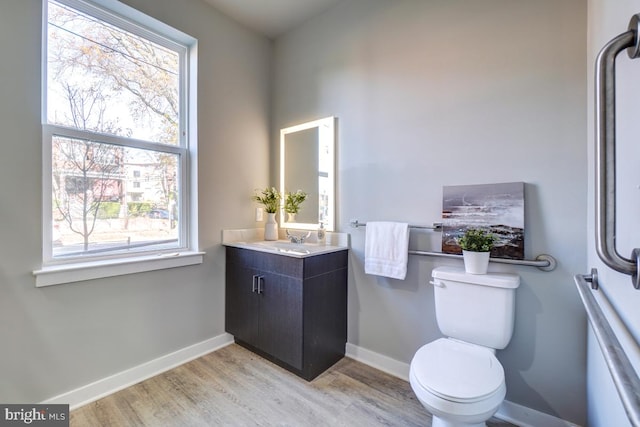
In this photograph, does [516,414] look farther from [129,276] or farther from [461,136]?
[129,276]

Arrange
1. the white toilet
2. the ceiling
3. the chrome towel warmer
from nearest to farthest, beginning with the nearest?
the chrome towel warmer → the white toilet → the ceiling

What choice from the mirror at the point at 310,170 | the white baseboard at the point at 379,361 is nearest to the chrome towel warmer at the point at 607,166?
the white baseboard at the point at 379,361

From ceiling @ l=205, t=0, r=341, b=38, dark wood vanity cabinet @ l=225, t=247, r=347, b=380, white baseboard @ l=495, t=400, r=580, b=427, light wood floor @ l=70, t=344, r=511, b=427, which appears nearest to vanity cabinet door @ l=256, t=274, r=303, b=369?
dark wood vanity cabinet @ l=225, t=247, r=347, b=380

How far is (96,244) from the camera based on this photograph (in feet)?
6.17

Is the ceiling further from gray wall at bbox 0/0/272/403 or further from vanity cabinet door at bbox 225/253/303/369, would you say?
vanity cabinet door at bbox 225/253/303/369

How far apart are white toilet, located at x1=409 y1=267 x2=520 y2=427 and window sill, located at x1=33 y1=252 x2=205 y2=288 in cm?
175

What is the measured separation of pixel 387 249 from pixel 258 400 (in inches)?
49.4

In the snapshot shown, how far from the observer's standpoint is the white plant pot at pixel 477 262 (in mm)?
1557

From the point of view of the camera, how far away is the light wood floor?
62.8 inches

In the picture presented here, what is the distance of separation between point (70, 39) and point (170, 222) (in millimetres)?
1302

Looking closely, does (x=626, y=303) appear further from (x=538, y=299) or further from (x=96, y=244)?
(x=96, y=244)

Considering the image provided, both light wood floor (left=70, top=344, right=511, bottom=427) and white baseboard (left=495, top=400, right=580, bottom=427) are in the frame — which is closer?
white baseboard (left=495, top=400, right=580, bottom=427)

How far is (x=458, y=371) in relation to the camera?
130 cm

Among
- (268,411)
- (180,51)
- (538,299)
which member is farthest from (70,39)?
(538,299)
